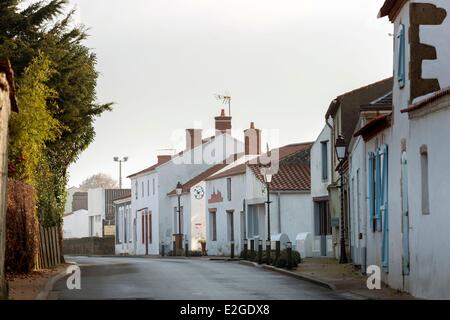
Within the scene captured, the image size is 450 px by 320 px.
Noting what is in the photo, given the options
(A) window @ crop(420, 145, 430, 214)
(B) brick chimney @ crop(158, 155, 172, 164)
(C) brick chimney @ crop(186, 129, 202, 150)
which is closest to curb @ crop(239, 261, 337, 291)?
(A) window @ crop(420, 145, 430, 214)

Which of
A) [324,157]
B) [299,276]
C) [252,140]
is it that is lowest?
[299,276]

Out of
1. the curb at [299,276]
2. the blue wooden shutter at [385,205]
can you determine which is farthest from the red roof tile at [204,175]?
the blue wooden shutter at [385,205]

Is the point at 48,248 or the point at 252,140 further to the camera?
the point at 252,140

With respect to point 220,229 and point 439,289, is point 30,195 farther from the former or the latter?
point 220,229

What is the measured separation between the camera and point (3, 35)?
31.9 metres

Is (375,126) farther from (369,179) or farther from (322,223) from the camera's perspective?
(322,223)

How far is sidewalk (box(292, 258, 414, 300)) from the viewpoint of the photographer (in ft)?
67.0

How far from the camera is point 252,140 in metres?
65.6

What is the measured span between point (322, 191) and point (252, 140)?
67.9ft

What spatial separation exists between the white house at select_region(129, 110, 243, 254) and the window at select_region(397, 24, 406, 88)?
4706 cm

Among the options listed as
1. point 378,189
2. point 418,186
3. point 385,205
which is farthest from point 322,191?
point 418,186

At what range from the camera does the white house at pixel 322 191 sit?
44000 millimetres

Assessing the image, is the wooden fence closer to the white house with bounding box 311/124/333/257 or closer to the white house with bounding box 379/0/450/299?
the white house with bounding box 379/0/450/299

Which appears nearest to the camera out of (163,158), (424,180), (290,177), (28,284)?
(424,180)
